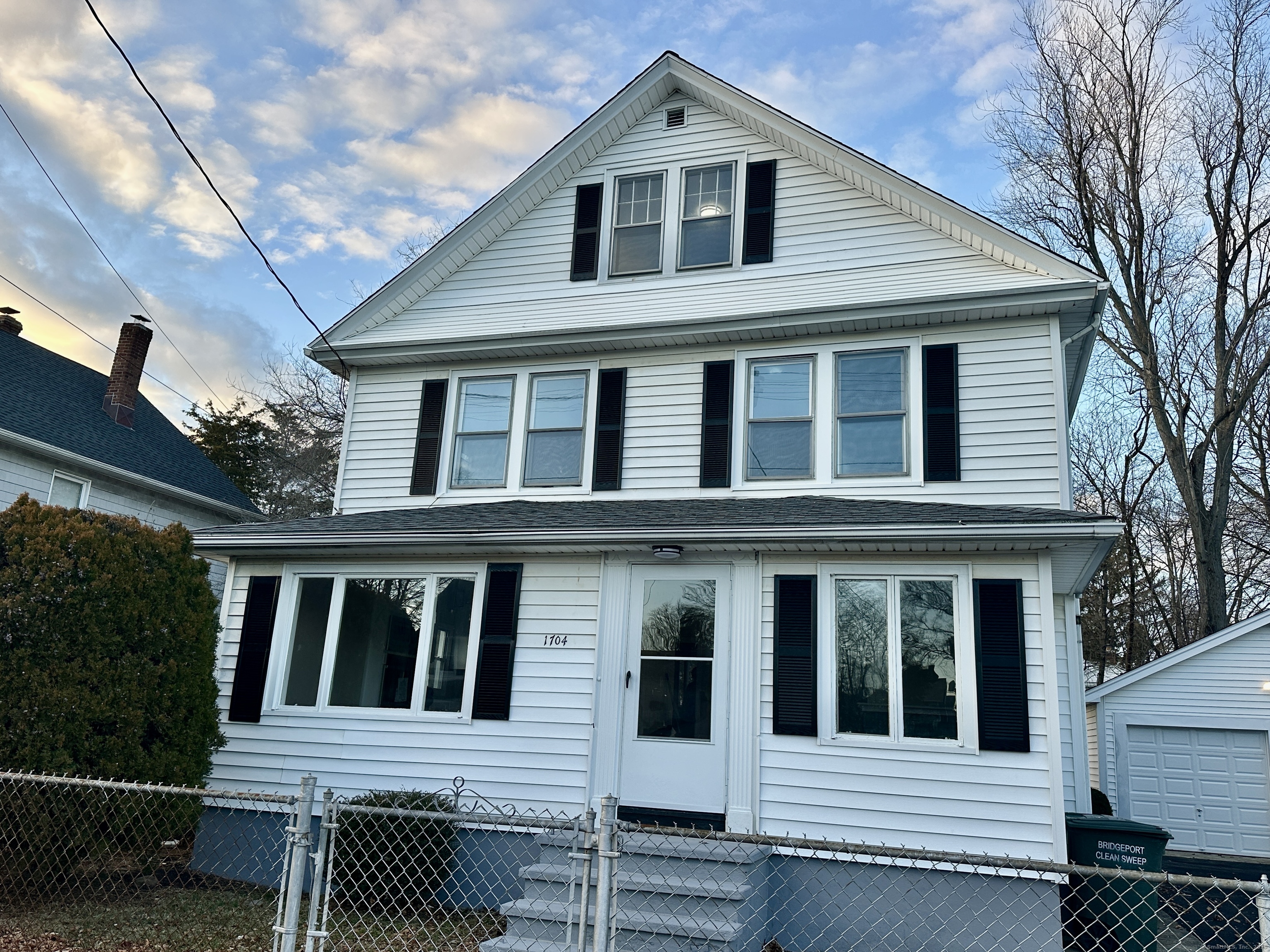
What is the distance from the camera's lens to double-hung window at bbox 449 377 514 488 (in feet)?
32.4

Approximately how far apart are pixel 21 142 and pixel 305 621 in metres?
6.07

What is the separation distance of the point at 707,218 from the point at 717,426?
2626mm

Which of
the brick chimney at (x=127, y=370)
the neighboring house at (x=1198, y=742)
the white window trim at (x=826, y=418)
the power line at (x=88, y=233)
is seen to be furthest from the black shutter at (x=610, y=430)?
the brick chimney at (x=127, y=370)

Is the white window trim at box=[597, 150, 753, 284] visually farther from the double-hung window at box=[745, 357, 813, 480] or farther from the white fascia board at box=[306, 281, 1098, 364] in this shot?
the double-hung window at box=[745, 357, 813, 480]

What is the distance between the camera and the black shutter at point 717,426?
8.96 meters

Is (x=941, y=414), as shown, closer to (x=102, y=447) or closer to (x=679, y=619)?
(x=679, y=619)

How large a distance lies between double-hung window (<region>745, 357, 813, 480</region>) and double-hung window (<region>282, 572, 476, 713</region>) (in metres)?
3.12

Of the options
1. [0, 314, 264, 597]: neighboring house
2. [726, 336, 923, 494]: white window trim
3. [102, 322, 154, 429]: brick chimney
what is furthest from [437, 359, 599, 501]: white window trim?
[102, 322, 154, 429]: brick chimney

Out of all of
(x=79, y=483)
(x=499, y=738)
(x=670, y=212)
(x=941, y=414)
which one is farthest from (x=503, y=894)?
(x=79, y=483)

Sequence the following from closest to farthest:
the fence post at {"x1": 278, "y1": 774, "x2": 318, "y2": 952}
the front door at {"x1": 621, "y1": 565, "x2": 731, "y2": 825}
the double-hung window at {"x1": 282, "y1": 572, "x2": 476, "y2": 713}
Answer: the fence post at {"x1": 278, "y1": 774, "x2": 318, "y2": 952}
the front door at {"x1": 621, "y1": 565, "x2": 731, "y2": 825}
the double-hung window at {"x1": 282, "y1": 572, "x2": 476, "y2": 713}

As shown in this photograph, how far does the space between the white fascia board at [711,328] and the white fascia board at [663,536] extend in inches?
98.8

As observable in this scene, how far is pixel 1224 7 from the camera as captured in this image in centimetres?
1858

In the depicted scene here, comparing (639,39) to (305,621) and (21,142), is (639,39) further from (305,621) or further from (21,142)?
(305,621)

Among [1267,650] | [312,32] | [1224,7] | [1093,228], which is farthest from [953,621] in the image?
[1224,7]
